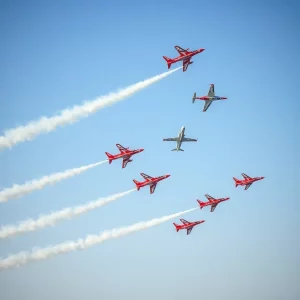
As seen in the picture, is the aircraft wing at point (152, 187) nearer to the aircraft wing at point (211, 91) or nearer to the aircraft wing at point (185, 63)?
the aircraft wing at point (211, 91)

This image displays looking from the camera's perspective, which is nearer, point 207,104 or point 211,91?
point 211,91

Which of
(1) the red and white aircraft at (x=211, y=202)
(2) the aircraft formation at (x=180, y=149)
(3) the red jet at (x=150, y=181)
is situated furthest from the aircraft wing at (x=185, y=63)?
(1) the red and white aircraft at (x=211, y=202)

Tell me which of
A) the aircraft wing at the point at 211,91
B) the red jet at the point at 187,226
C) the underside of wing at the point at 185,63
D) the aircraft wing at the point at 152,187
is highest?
the underside of wing at the point at 185,63

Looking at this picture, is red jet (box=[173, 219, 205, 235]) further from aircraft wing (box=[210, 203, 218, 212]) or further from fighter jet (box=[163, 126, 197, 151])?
fighter jet (box=[163, 126, 197, 151])

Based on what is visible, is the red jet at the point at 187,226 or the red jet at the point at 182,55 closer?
the red jet at the point at 182,55

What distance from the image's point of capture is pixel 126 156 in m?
113

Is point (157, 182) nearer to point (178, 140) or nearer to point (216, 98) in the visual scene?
point (178, 140)

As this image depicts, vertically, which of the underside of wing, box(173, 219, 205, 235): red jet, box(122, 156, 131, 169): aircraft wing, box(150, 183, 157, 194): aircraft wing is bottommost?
box(173, 219, 205, 235): red jet

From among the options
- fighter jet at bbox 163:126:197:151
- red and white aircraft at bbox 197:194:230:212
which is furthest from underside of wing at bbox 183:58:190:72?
red and white aircraft at bbox 197:194:230:212

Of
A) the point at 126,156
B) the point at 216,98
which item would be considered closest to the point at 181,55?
the point at 216,98

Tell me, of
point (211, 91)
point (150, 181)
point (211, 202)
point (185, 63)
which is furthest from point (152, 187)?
point (185, 63)

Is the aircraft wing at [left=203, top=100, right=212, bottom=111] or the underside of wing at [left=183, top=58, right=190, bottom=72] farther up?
the underside of wing at [left=183, top=58, right=190, bottom=72]

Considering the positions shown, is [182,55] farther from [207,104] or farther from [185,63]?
[207,104]

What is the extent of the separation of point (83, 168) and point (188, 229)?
1429 inches
